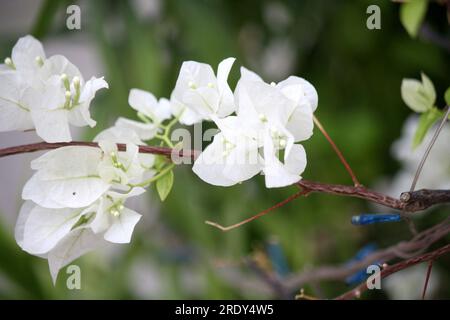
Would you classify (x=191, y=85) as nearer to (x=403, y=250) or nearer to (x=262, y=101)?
(x=262, y=101)

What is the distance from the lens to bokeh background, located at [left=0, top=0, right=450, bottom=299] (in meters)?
0.76

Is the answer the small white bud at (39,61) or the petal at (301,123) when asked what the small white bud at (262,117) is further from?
the small white bud at (39,61)

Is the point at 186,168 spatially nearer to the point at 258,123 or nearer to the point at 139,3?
the point at 139,3

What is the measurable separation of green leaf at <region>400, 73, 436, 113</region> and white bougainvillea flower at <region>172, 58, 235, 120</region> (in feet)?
0.45

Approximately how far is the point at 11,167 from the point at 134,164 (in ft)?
4.13

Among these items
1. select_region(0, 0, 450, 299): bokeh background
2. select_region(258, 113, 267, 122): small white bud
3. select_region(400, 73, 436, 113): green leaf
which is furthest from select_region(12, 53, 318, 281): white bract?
select_region(0, 0, 450, 299): bokeh background

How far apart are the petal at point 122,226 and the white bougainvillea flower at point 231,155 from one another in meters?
0.05

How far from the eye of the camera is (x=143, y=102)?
370mm

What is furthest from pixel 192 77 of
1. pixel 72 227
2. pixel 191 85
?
pixel 72 227

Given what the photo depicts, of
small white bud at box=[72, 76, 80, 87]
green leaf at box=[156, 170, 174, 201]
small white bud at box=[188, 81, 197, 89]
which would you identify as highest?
small white bud at box=[188, 81, 197, 89]

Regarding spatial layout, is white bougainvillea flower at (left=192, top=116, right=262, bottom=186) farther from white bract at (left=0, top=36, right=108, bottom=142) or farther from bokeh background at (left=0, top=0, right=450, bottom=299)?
bokeh background at (left=0, top=0, right=450, bottom=299)

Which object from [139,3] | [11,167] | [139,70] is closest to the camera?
[139,70]
